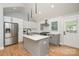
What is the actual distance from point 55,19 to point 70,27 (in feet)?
1.04

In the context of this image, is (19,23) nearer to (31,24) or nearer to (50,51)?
(31,24)

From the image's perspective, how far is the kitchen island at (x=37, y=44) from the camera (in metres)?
1.83

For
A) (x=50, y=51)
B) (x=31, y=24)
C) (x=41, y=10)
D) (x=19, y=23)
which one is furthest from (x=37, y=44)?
(x=41, y=10)

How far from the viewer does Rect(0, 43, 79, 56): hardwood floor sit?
180 cm

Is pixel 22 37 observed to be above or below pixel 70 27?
below

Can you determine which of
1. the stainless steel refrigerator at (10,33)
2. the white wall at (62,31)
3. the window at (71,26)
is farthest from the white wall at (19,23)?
the window at (71,26)

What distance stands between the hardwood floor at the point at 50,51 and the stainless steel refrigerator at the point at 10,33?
0.09 metres

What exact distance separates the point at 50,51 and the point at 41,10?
0.79 meters

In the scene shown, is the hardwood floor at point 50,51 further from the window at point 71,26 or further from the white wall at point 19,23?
the window at point 71,26

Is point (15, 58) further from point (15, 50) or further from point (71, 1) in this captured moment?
point (71, 1)

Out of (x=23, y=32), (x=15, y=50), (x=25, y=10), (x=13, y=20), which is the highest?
(x=25, y=10)

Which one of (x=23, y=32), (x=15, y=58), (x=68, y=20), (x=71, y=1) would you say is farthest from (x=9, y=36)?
(x=71, y=1)

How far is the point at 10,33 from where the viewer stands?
1.83m

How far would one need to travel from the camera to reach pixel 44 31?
1.85 meters
